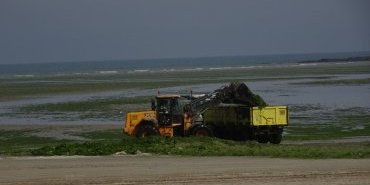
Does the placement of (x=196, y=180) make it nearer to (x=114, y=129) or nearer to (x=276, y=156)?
(x=276, y=156)

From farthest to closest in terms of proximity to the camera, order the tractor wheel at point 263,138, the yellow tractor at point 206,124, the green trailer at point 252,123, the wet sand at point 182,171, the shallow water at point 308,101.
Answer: the shallow water at point 308,101, the tractor wheel at point 263,138, the green trailer at point 252,123, the yellow tractor at point 206,124, the wet sand at point 182,171

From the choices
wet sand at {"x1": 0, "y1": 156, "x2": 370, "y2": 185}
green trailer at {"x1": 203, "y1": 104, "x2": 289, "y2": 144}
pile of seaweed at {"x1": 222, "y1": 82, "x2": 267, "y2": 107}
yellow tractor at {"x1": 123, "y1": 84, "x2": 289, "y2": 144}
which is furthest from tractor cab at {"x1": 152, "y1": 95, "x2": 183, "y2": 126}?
wet sand at {"x1": 0, "y1": 156, "x2": 370, "y2": 185}

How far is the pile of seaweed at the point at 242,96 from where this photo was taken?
1131 inches

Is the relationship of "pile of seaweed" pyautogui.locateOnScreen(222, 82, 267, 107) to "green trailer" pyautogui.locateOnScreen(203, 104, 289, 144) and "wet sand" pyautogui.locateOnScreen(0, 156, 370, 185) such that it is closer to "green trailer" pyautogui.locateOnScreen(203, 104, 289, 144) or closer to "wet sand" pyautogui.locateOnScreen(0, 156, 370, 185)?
"green trailer" pyautogui.locateOnScreen(203, 104, 289, 144)

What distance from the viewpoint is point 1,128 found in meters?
37.6

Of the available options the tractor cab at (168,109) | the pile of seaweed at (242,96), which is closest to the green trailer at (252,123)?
the pile of seaweed at (242,96)

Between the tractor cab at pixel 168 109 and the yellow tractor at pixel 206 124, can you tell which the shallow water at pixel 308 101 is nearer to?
the yellow tractor at pixel 206 124

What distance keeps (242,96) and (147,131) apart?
4323 millimetres

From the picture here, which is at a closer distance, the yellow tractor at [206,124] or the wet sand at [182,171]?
the wet sand at [182,171]

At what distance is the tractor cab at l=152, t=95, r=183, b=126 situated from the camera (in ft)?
92.6

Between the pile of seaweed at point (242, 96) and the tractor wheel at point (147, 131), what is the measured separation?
141 inches

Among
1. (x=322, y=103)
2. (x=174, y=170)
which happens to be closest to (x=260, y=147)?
(x=174, y=170)

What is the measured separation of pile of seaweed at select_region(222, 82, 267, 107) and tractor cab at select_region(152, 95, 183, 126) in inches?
88.7

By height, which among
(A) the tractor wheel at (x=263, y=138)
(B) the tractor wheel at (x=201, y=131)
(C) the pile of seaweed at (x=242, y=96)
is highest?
(C) the pile of seaweed at (x=242, y=96)
